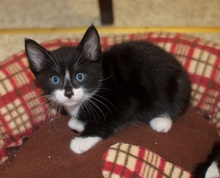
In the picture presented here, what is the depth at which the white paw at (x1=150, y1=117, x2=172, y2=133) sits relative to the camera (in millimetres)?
1424

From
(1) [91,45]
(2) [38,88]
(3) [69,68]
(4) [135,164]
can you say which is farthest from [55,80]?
(4) [135,164]

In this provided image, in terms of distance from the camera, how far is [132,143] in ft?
4.54

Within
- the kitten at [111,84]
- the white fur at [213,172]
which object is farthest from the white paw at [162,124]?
the white fur at [213,172]

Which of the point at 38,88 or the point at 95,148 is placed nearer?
the point at 95,148

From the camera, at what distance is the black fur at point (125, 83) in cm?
132

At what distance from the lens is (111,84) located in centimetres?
138

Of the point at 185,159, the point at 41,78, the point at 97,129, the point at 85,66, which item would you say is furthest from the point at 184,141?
the point at 41,78

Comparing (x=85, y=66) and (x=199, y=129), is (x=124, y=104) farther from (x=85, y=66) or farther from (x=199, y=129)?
(x=199, y=129)

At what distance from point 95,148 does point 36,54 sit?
39 centimetres

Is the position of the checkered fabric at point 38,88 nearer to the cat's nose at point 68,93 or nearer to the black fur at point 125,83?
the black fur at point 125,83

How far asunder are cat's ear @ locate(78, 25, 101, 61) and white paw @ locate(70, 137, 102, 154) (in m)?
0.29

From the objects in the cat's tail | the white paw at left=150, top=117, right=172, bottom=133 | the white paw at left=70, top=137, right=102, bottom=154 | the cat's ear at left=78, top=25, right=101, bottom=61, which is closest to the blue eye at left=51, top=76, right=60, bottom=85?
the cat's ear at left=78, top=25, right=101, bottom=61

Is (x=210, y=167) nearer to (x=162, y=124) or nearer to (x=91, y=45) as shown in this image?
(x=162, y=124)

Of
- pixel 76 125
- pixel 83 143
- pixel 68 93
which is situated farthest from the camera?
pixel 76 125
